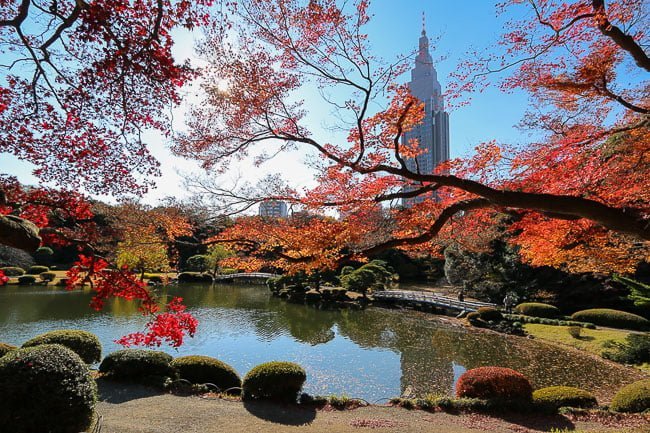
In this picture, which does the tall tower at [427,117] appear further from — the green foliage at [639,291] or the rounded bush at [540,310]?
the rounded bush at [540,310]

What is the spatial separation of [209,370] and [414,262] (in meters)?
29.2

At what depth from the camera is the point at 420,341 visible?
14156mm

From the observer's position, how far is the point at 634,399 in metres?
6.90

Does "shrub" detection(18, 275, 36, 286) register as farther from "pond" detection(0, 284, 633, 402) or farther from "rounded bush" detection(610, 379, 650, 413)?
"rounded bush" detection(610, 379, 650, 413)

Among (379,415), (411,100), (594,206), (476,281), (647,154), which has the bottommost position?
(379,415)

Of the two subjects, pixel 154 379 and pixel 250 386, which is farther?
pixel 154 379

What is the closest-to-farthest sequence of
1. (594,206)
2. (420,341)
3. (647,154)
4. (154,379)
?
1. (594,206)
2. (647,154)
3. (154,379)
4. (420,341)

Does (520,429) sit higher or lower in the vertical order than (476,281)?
lower

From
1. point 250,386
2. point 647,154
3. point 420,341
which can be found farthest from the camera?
point 420,341

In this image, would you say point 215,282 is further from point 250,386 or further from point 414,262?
point 250,386

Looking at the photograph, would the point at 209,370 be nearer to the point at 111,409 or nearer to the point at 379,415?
the point at 111,409

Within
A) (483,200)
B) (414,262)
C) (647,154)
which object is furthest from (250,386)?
(414,262)

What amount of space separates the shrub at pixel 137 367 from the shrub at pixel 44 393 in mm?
→ 3445

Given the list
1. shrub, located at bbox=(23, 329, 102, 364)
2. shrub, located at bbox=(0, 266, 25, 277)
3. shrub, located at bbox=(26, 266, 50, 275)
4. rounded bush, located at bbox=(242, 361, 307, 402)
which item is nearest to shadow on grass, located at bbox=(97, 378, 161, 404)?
shrub, located at bbox=(23, 329, 102, 364)
